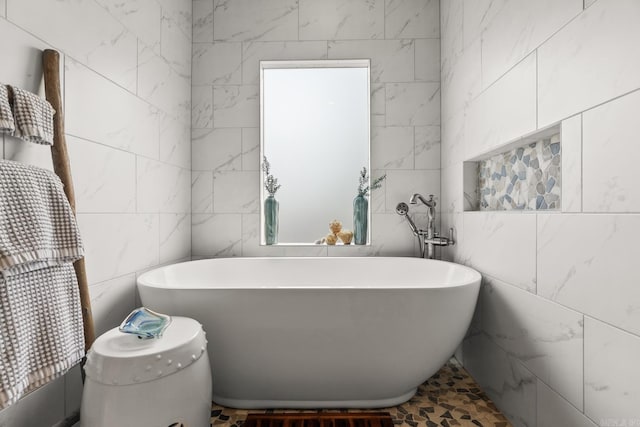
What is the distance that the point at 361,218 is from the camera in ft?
7.71

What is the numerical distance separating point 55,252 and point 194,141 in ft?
5.16

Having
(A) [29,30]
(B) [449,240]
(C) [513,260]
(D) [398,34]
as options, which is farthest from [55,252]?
(D) [398,34]

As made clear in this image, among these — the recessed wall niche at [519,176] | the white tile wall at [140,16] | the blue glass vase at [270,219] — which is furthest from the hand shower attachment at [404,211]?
the white tile wall at [140,16]

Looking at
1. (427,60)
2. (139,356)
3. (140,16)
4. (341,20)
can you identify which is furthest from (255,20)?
(139,356)

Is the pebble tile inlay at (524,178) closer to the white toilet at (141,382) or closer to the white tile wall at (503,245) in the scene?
the white tile wall at (503,245)

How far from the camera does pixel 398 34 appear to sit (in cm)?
232

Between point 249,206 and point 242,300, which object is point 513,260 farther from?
point 249,206

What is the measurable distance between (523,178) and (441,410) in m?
1.09

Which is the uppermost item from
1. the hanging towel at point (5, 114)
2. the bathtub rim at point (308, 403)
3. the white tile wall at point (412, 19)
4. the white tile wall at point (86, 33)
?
the white tile wall at point (412, 19)

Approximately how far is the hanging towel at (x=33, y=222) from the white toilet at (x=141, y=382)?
32cm

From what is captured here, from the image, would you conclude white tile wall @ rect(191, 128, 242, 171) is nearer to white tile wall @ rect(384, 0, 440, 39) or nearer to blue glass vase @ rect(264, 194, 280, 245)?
blue glass vase @ rect(264, 194, 280, 245)

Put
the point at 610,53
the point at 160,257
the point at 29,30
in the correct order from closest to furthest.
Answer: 1. the point at 610,53
2. the point at 29,30
3. the point at 160,257

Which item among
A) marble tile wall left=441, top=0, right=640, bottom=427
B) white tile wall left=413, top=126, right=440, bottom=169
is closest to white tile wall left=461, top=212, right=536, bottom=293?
marble tile wall left=441, top=0, right=640, bottom=427

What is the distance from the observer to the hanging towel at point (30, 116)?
3.05ft
